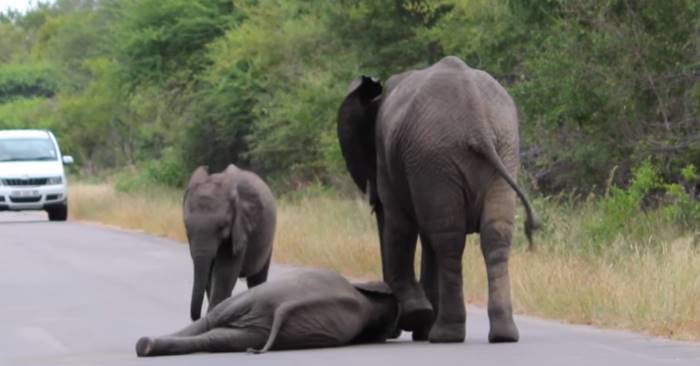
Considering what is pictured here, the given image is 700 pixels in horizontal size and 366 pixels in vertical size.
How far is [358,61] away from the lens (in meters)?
Result: 30.9

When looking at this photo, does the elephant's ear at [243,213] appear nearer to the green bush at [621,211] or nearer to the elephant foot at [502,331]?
the elephant foot at [502,331]

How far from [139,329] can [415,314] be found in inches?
133

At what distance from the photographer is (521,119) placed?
79.4ft

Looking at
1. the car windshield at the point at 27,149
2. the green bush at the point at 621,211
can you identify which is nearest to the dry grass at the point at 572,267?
the green bush at the point at 621,211

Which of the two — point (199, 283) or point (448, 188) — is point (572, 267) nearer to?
point (199, 283)

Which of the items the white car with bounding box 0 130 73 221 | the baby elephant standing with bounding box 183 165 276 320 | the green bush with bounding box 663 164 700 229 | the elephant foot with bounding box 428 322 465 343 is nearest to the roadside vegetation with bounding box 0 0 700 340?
the green bush with bounding box 663 164 700 229

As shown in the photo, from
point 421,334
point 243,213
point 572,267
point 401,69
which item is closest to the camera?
point 421,334

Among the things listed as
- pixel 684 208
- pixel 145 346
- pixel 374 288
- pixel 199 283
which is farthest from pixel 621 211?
pixel 145 346

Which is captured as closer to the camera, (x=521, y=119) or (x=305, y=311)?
(x=305, y=311)

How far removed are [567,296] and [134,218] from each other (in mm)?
23201

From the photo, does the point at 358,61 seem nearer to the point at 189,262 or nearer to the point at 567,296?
the point at 189,262

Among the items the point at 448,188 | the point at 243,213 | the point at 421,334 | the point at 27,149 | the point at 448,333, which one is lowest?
the point at 27,149

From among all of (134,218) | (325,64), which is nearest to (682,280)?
(325,64)

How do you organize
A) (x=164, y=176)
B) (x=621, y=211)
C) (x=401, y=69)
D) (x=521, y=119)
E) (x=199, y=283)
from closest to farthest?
1. (x=199, y=283)
2. (x=621, y=211)
3. (x=521, y=119)
4. (x=401, y=69)
5. (x=164, y=176)
